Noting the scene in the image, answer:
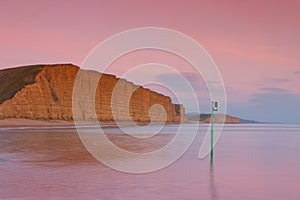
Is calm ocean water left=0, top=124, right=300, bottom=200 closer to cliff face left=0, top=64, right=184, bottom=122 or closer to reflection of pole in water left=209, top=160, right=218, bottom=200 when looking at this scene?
reflection of pole in water left=209, top=160, right=218, bottom=200

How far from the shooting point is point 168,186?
14.5 meters

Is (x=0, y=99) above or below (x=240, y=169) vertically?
above

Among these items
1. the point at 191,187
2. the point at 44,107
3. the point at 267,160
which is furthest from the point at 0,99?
the point at 191,187

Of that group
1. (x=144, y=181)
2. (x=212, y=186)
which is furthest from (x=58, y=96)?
(x=212, y=186)

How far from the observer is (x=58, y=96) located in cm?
11531

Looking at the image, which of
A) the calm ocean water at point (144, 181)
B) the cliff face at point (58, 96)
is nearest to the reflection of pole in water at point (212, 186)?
the calm ocean water at point (144, 181)

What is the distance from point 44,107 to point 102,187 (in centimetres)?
9736

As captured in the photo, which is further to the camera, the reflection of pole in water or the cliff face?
the cliff face

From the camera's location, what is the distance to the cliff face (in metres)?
102

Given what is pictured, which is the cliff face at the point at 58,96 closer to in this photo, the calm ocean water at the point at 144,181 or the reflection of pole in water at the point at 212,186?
the calm ocean water at the point at 144,181

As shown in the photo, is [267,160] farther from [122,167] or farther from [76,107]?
[76,107]

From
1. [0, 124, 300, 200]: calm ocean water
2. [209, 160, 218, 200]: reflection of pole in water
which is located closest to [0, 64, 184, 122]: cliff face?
[0, 124, 300, 200]: calm ocean water

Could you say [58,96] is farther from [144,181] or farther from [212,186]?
[212,186]

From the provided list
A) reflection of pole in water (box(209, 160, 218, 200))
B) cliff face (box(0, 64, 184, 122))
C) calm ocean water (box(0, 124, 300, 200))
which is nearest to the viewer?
calm ocean water (box(0, 124, 300, 200))
